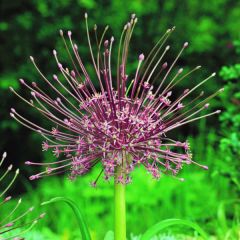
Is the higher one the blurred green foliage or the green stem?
the blurred green foliage

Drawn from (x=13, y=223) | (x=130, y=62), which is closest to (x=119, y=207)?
(x=13, y=223)

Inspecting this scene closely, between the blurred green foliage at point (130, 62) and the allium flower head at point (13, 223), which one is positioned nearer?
the allium flower head at point (13, 223)

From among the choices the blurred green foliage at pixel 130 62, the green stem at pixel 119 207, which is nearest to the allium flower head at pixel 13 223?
the green stem at pixel 119 207

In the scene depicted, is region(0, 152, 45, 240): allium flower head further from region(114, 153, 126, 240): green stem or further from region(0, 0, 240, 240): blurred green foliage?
region(0, 0, 240, 240): blurred green foliage

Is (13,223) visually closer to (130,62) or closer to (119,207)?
(119,207)

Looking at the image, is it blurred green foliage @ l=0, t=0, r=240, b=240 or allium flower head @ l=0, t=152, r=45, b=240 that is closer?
allium flower head @ l=0, t=152, r=45, b=240

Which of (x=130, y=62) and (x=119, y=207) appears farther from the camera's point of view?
(x=130, y=62)

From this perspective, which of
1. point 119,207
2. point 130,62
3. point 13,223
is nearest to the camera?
point 119,207

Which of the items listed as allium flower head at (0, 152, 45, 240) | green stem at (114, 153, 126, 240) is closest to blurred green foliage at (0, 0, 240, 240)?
allium flower head at (0, 152, 45, 240)

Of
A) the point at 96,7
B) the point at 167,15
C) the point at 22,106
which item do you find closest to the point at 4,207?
the point at 22,106

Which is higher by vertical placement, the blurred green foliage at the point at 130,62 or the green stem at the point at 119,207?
the blurred green foliage at the point at 130,62

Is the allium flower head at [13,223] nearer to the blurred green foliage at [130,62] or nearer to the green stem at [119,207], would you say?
the green stem at [119,207]

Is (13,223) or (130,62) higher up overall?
(130,62)

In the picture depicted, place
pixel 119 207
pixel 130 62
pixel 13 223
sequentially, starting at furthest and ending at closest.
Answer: pixel 130 62 → pixel 13 223 → pixel 119 207
